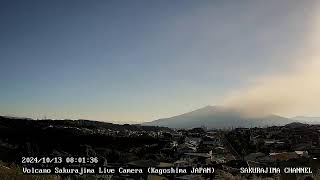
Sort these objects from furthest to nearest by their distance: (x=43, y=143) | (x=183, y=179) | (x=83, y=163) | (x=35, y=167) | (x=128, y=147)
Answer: (x=128, y=147) → (x=43, y=143) → (x=183, y=179) → (x=83, y=163) → (x=35, y=167)

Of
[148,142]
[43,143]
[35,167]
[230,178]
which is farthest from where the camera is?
[148,142]

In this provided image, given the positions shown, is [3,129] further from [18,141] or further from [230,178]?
[230,178]

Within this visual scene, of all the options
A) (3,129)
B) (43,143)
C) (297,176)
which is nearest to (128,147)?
(43,143)

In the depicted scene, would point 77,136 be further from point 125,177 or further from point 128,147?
point 125,177

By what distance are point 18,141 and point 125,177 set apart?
5857 centimetres

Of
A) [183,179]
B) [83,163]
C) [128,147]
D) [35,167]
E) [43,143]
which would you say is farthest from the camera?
[128,147]

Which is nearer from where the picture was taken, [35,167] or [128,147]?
[35,167]

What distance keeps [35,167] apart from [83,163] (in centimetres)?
234

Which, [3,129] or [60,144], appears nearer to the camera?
[60,144]

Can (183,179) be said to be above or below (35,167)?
below

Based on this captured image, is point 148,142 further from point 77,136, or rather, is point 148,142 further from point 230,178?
point 230,178

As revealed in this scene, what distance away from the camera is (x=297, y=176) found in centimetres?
1153

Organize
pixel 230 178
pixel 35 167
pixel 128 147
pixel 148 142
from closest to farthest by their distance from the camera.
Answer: pixel 35 167 → pixel 230 178 → pixel 128 147 → pixel 148 142

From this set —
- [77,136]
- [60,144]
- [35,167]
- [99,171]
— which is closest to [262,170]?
[99,171]
